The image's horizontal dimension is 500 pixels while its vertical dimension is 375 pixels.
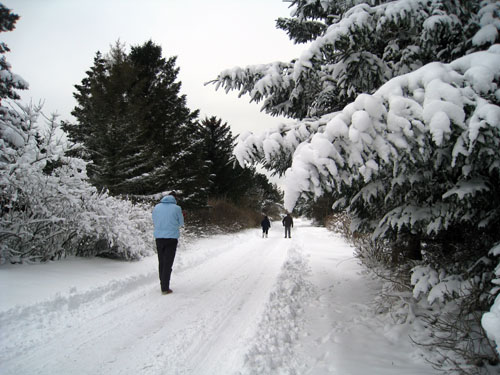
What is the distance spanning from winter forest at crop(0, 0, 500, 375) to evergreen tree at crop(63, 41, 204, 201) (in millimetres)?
3488

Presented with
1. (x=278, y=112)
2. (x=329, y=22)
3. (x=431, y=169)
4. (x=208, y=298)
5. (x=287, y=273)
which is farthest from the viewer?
(x=287, y=273)

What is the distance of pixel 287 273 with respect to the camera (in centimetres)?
634

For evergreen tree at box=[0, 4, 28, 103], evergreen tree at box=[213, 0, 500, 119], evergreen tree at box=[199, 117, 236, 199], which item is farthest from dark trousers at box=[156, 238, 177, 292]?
evergreen tree at box=[199, 117, 236, 199]

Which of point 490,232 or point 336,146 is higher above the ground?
point 336,146

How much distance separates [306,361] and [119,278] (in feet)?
13.1

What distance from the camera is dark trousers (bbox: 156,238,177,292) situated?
15.0 ft

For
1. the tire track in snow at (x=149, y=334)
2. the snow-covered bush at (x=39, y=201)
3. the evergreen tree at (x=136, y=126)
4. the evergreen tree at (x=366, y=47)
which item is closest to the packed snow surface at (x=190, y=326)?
the tire track in snow at (x=149, y=334)

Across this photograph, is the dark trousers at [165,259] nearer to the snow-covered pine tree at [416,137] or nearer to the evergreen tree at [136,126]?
the snow-covered pine tree at [416,137]

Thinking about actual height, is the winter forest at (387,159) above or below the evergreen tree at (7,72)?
below

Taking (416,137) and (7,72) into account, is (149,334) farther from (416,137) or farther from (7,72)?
(7,72)

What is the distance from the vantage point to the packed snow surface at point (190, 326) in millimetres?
2336

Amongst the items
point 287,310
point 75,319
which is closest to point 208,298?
point 287,310

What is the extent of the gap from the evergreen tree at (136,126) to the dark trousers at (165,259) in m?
5.16

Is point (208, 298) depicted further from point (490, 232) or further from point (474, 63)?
point (474, 63)
